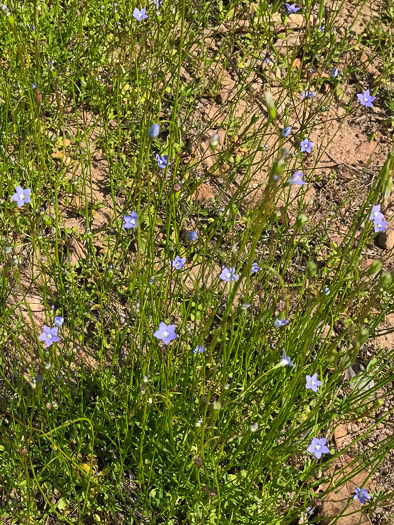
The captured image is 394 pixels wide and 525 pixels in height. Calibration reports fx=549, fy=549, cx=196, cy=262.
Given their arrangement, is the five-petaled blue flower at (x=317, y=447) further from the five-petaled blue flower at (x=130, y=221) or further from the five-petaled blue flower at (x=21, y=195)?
the five-petaled blue flower at (x=21, y=195)

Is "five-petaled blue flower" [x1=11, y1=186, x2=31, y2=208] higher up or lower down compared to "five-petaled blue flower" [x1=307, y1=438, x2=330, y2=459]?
higher up

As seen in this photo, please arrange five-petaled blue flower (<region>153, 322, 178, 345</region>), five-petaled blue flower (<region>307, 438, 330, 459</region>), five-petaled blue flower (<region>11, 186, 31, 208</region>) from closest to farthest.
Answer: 1. five-petaled blue flower (<region>153, 322, 178, 345</region>)
2. five-petaled blue flower (<region>307, 438, 330, 459</region>)
3. five-petaled blue flower (<region>11, 186, 31, 208</region>)

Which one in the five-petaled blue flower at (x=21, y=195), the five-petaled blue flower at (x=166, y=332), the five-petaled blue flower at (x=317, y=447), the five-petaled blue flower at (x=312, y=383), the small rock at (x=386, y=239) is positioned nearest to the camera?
the five-petaled blue flower at (x=166, y=332)

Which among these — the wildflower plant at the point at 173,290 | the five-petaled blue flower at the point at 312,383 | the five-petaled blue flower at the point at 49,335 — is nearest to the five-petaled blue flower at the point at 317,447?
the wildflower plant at the point at 173,290

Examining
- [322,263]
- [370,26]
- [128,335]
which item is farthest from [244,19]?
[128,335]

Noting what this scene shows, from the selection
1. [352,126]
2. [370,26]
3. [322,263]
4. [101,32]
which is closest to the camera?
[322,263]

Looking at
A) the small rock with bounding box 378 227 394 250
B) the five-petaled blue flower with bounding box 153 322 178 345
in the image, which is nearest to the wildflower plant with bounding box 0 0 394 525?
the five-petaled blue flower with bounding box 153 322 178 345

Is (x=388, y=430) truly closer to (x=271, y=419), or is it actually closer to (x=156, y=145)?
(x=271, y=419)

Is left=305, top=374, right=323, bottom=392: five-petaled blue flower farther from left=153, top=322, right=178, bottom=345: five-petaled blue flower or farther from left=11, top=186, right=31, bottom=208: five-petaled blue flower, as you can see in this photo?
left=11, top=186, right=31, bottom=208: five-petaled blue flower
